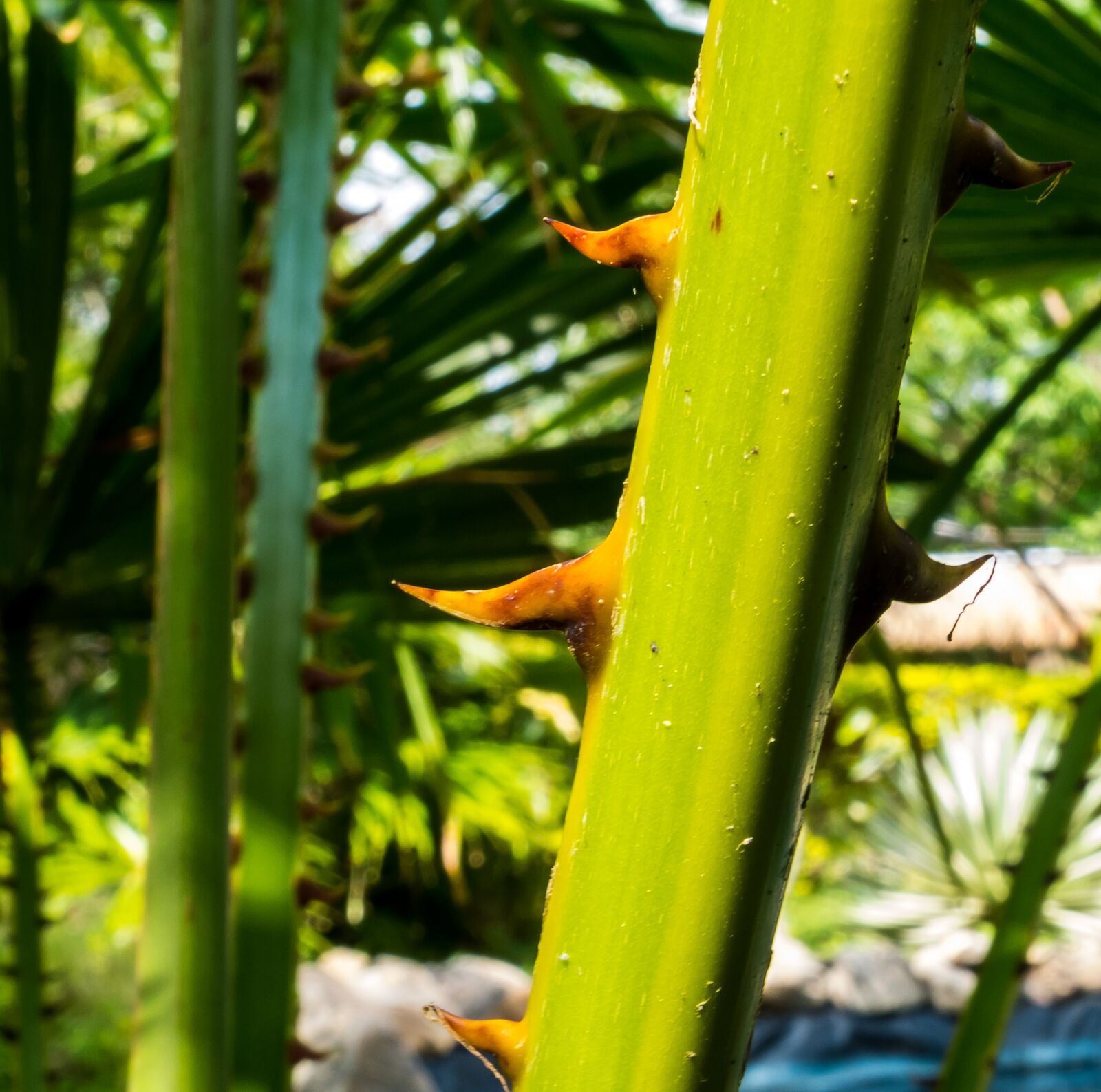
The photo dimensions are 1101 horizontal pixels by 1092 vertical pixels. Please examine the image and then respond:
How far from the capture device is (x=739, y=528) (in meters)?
0.20

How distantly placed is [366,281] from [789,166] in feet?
2.38

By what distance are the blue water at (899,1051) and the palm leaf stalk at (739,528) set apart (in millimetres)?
3628

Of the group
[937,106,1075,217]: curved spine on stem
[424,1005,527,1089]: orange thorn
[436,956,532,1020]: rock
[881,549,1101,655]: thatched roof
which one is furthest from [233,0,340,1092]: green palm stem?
[881,549,1101,655]: thatched roof

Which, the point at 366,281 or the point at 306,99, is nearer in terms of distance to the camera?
the point at 306,99

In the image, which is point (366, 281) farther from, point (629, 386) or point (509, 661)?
point (509, 661)

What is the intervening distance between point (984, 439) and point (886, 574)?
1.68 ft

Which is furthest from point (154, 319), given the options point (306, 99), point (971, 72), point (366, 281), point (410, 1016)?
point (410, 1016)

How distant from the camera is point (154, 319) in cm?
81

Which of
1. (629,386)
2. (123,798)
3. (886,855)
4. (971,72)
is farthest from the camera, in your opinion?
(886,855)

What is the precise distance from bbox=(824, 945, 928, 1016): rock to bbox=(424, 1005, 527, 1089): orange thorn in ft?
12.0

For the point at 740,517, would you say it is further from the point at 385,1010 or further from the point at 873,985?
the point at 873,985

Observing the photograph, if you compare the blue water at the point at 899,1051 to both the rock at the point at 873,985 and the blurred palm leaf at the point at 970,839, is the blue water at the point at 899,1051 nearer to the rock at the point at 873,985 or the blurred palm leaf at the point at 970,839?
the rock at the point at 873,985

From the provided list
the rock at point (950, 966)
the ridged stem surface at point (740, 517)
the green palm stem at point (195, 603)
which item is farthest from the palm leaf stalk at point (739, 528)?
the rock at point (950, 966)

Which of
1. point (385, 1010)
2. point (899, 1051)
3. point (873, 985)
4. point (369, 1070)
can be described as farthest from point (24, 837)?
point (899, 1051)
